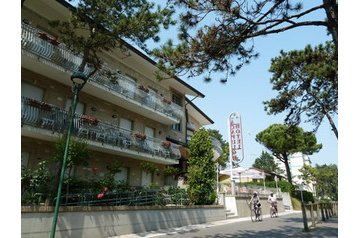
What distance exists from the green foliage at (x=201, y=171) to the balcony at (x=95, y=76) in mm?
3977

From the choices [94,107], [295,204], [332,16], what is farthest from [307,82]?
[295,204]

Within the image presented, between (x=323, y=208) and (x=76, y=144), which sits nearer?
(x=76, y=144)

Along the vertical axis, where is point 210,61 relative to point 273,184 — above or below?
above

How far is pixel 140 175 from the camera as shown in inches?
813

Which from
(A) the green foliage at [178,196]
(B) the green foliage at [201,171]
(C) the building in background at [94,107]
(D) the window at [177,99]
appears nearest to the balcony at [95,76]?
(C) the building in background at [94,107]

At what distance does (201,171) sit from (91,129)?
7.16 m

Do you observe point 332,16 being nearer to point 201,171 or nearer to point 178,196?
point 178,196

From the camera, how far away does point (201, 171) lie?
61.2 ft

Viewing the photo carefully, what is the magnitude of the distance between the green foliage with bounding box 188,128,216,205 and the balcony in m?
3.98

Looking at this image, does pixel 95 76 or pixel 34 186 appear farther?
pixel 95 76

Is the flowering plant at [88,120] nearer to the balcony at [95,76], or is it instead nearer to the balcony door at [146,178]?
the balcony at [95,76]
